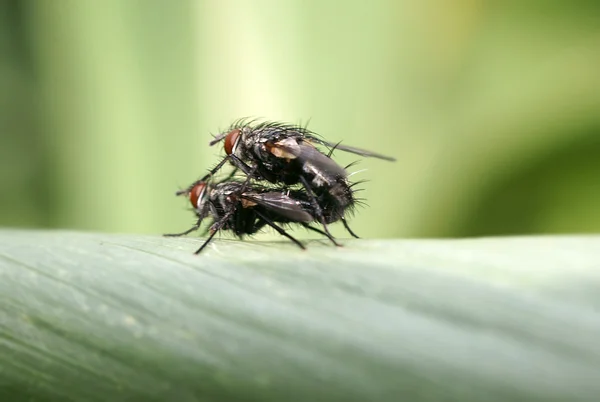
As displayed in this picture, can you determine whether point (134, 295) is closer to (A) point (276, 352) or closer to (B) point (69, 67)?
(A) point (276, 352)

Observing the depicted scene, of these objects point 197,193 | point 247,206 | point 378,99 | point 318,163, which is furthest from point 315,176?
point 378,99

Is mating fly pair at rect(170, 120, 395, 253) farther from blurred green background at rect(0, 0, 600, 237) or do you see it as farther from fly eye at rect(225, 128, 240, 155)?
blurred green background at rect(0, 0, 600, 237)

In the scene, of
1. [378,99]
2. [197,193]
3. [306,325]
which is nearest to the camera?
[306,325]

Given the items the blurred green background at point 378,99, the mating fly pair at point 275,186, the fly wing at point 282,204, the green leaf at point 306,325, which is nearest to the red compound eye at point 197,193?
the mating fly pair at point 275,186

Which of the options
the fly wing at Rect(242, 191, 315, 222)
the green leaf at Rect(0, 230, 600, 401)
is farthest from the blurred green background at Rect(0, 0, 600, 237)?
the green leaf at Rect(0, 230, 600, 401)

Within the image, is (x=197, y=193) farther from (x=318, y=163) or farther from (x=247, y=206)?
(x=318, y=163)

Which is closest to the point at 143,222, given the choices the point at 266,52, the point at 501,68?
the point at 266,52
